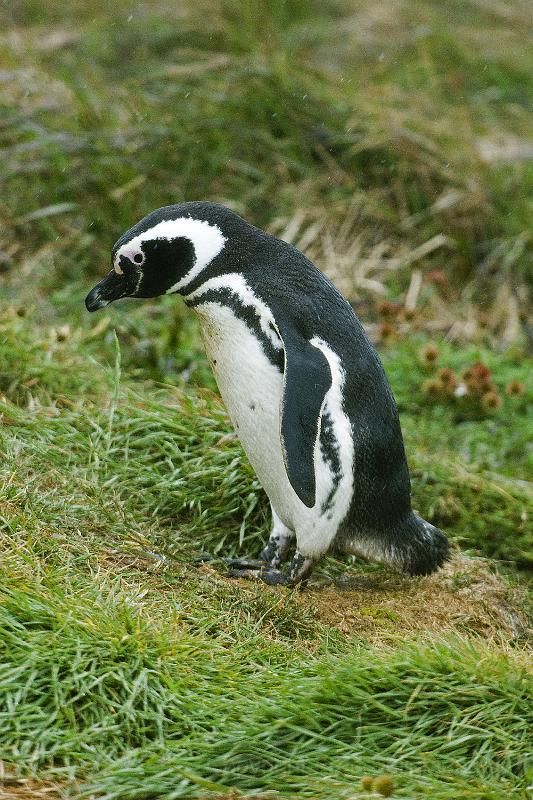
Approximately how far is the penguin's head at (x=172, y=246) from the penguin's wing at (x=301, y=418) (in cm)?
40

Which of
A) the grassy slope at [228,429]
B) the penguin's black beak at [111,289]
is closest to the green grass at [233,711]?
the grassy slope at [228,429]

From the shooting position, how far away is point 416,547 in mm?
3389

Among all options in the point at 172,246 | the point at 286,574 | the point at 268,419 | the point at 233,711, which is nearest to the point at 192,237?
the point at 172,246

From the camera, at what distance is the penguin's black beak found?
330 cm

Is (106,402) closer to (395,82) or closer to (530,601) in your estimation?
(530,601)

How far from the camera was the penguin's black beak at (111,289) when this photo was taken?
10.8 ft

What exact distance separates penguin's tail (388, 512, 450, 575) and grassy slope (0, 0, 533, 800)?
0.26 feet

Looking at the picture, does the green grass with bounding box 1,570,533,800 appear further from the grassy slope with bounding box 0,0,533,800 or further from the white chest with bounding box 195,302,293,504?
the white chest with bounding box 195,302,293,504

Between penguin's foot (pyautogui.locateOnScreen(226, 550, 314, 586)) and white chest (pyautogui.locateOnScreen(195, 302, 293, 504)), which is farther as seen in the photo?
penguin's foot (pyautogui.locateOnScreen(226, 550, 314, 586))

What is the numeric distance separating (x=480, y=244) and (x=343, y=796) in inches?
177

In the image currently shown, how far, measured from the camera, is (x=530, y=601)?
3.56m

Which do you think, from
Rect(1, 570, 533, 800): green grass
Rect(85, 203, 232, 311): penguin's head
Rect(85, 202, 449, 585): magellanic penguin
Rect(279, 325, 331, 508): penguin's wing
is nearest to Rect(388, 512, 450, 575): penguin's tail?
Rect(85, 202, 449, 585): magellanic penguin

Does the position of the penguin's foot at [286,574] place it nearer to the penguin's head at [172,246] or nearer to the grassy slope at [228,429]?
the grassy slope at [228,429]

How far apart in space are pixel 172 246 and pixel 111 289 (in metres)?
0.24
